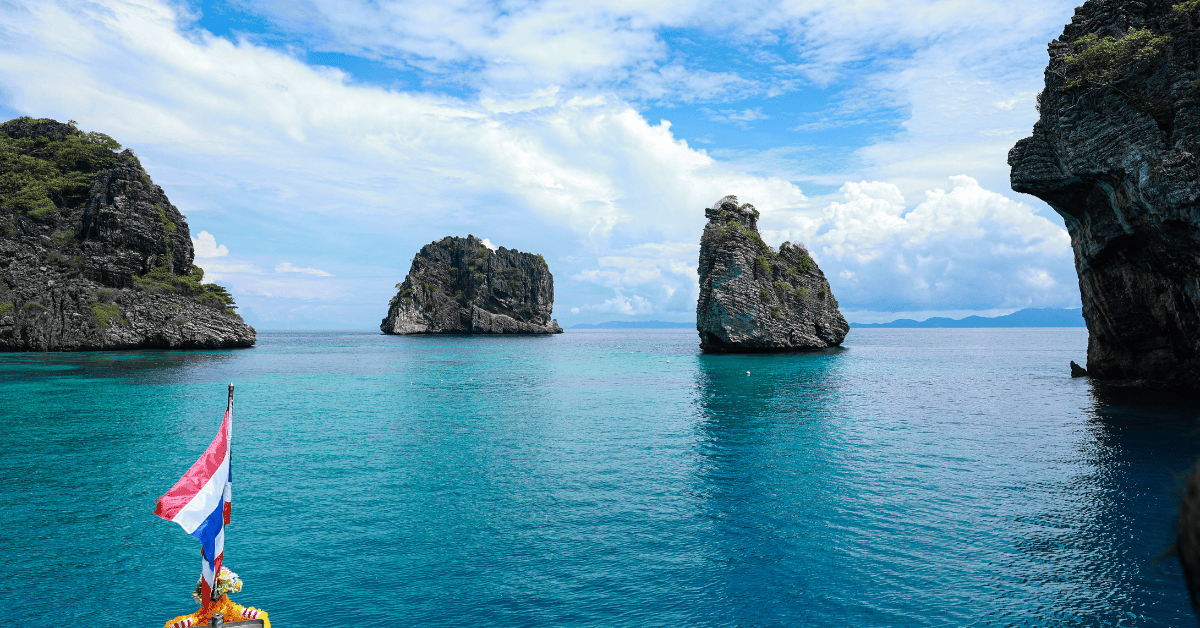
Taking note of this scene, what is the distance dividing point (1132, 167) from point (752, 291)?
5553 centimetres

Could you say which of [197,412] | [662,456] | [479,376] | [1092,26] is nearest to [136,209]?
[479,376]

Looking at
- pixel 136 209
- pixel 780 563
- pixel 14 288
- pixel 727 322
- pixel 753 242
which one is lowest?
pixel 780 563

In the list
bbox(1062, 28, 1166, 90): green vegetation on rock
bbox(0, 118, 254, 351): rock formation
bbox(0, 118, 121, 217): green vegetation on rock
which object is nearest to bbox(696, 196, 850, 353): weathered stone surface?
bbox(1062, 28, 1166, 90): green vegetation on rock

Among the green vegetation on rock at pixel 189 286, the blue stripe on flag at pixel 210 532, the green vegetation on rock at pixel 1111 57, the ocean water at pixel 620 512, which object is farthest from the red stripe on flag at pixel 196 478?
the green vegetation on rock at pixel 189 286

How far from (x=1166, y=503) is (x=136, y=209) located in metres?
129

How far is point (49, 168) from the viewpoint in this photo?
329ft

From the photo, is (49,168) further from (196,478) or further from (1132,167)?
(1132,167)

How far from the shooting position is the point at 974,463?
25.5 metres

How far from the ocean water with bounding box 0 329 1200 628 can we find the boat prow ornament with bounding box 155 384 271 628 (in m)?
2.68

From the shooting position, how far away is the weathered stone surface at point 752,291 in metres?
85.7

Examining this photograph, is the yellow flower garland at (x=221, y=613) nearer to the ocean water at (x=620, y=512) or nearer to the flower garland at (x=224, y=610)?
the flower garland at (x=224, y=610)

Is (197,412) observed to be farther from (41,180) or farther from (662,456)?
(41,180)

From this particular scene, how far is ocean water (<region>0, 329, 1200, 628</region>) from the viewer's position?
527 inches

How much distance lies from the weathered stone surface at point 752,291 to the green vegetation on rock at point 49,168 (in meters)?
107
